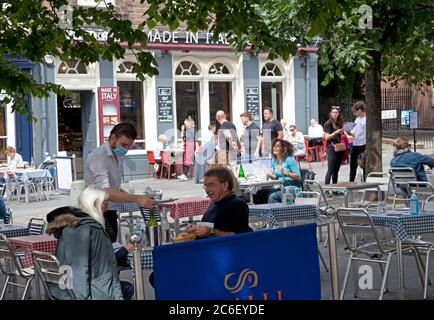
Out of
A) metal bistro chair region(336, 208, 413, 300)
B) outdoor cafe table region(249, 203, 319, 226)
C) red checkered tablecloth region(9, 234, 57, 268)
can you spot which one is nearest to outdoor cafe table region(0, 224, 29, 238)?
red checkered tablecloth region(9, 234, 57, 268)

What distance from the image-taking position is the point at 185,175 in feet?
88.7

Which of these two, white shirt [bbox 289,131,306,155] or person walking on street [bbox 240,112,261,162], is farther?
white shirt [bbox 289,131,306,155]

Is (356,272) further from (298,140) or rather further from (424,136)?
(424,136)

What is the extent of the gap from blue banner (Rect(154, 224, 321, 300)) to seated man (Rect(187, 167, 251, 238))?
6.84 feet

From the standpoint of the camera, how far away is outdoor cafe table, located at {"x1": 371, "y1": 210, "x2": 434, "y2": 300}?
9.29m

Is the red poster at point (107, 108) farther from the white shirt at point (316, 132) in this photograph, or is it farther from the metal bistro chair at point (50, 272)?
the metal bistro chair at point (50, 272)

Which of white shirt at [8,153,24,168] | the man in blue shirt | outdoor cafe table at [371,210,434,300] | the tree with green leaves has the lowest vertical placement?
outdoor cafe table at [371,210,434,300]

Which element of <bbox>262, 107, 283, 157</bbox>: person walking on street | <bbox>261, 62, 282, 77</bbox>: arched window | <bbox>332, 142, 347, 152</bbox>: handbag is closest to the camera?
<bbox>332, 142, 347, 152</bbox>: handbag

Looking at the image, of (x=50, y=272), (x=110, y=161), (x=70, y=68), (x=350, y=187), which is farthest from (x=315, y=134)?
(x=50, y=272)

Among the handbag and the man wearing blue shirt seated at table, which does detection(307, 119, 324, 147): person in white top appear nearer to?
the handbag

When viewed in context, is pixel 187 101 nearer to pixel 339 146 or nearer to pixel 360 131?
pixel 360 131

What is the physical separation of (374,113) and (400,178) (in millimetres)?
3349
